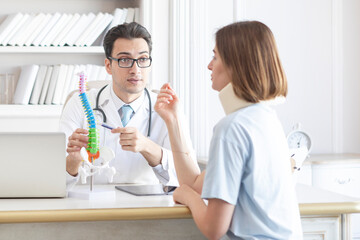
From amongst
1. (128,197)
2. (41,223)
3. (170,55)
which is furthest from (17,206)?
(170,55)

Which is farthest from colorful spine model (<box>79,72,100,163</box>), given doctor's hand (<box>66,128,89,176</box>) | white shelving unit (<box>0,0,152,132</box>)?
white shelving unit (<box>0,0,152,132</box>)

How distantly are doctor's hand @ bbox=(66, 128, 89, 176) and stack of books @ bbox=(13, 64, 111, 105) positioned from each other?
1590 millimetres

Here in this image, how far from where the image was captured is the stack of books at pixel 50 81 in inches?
135

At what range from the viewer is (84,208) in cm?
151

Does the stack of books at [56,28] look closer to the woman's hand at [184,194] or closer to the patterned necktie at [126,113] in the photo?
the patterned necktie at [126,113]

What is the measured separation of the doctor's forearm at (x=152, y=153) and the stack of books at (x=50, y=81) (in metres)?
1.45

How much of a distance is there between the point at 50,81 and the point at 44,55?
0.72 ft

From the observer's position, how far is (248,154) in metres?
1.39

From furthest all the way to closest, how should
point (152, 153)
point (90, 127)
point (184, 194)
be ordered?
point (152, 153), point (90, 127), point (184, 194)

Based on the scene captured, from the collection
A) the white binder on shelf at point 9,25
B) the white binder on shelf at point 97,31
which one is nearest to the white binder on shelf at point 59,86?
the white binder on shelf at point 97,31

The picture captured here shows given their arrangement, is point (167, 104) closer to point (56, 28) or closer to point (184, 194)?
point (184, 194)

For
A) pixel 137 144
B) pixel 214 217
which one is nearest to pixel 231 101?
pixel 214 217

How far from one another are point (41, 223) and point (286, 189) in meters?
0.64

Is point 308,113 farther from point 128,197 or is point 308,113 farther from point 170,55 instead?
point 128,197
